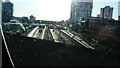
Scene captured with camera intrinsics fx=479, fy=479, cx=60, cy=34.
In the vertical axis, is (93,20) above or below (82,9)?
below

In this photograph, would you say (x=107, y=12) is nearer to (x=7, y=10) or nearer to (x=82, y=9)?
(x=82, y=9)

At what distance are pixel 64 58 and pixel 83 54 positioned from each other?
35cm

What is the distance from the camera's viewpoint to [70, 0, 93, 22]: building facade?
28.1 ft

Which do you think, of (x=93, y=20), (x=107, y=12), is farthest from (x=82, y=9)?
(x=107, y=12)

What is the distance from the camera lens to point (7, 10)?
8.48 m

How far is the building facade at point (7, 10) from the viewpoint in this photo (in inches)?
334

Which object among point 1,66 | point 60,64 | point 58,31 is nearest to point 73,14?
point 58,31

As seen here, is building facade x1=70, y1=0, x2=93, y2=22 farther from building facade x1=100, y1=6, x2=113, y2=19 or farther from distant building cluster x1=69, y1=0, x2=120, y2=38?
building facade x1=100, y1=6, x2=113, y2=19

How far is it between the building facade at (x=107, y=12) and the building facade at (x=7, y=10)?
162cm

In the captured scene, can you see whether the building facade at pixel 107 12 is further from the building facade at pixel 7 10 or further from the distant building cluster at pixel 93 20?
the building facade at pixel 7 10

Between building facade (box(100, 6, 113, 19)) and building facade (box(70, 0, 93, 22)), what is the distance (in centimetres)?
21

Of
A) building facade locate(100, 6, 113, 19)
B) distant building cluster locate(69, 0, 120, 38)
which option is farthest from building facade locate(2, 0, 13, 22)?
building facade locate(100, 6, 113, 19)

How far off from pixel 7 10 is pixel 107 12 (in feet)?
5.84

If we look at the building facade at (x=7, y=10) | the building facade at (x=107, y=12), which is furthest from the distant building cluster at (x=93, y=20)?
the building facade at (x=7, y=10)
